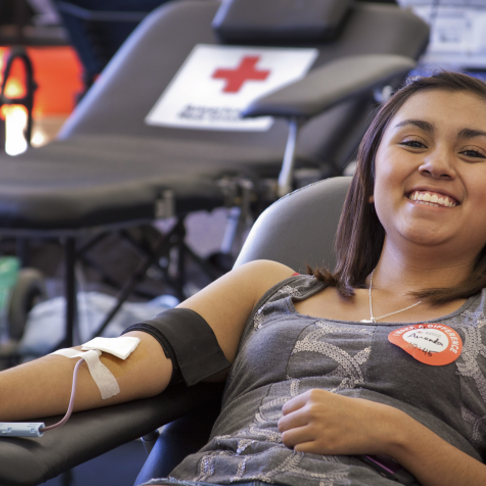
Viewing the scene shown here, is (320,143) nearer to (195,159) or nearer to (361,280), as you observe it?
(195,159)

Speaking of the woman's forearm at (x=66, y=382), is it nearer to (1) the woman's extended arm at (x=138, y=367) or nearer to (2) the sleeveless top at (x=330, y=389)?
(1) the woman's extended arm at (x=138, y=367)

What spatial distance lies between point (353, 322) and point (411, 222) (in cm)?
16

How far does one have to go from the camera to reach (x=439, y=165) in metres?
1.01

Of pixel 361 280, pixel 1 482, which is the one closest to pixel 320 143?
pixel 361 280

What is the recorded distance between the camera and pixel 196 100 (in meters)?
2.76

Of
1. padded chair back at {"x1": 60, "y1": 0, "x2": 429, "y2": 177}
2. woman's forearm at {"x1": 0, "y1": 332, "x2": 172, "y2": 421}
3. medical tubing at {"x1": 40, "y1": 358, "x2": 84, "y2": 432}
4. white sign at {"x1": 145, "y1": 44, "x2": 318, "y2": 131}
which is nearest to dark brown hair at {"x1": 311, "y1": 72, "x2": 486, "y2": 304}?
woman's forearm at {"x1": 0, "y1": 332, "x2": 172, "y2": 421}

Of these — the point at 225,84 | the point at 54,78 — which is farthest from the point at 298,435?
the point at 54,78

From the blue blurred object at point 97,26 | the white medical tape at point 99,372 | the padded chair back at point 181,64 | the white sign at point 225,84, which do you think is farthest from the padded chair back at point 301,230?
the blue blurred object at point 97,26

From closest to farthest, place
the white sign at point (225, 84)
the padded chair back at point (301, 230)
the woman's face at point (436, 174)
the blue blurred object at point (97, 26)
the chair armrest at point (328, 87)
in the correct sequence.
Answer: the woman's face at point (436, 174) < the padded chair back at point (301, 230) < the chair armrest at point (328, 87) < the white sign at point (225, 84) < the blue blurred object at point (97, 26)

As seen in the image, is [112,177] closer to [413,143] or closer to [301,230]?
[301,230]

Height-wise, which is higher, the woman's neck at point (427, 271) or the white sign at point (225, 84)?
the woman's neck at point (427, 271)

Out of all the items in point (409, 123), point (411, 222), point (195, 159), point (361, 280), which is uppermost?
point (409, 123)

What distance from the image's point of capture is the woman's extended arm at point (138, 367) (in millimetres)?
915

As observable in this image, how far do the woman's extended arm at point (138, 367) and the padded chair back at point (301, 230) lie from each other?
9 centimetres
